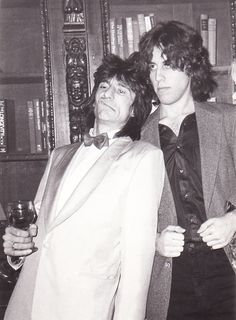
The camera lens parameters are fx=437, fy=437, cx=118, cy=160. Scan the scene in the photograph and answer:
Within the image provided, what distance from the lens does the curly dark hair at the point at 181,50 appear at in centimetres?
170

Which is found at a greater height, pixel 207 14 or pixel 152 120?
pixel 207 14

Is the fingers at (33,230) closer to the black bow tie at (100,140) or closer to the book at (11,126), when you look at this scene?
the black bow tie at (100,140)

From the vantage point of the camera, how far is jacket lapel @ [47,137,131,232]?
1467 millimetres

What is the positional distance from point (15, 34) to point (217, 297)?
1.61 m

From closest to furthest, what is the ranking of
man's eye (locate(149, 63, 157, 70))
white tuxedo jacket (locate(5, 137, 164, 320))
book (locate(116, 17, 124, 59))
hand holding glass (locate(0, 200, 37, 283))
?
white tuxedo jacket (locate(5, 137, 164, 320))
hand holding glass (locate(0, 200, 37, 283))
man's eye (locate(149, 63, 157, 70))
book (locate(116, 17, 124, 59))

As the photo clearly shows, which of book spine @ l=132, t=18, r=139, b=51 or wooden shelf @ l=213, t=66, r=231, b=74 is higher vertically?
book spine @ l=132, t=18, r=139, b=51

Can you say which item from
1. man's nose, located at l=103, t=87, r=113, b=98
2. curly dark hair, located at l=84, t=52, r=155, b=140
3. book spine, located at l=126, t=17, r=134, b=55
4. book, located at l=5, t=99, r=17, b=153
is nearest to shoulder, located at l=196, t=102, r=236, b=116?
curly dark hair, located at l=84, t=52, r=155, b=140

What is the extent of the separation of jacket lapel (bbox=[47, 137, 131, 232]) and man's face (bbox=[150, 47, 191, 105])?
29 cm

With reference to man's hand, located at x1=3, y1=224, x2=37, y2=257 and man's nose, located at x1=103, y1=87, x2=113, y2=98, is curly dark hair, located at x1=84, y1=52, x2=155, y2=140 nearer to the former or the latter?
Answer: man's nose, located at x1=103, y1=87, x2=113, y2=98

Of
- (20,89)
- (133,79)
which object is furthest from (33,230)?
(20,89)

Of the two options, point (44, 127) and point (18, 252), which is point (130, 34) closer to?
point (44, 127)

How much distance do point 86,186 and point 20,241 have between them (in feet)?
0.98

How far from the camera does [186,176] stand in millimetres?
1591

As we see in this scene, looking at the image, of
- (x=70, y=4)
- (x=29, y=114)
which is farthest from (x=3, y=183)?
(x=70, y=4)
